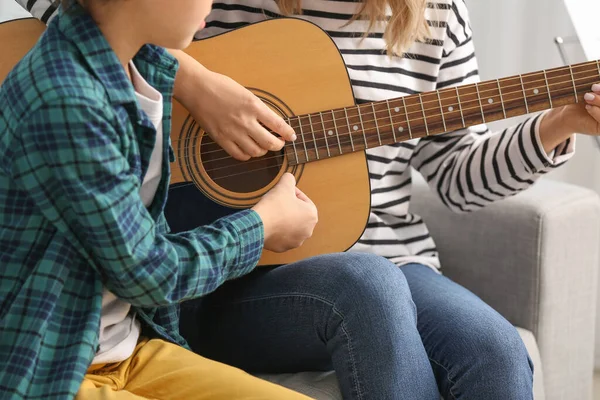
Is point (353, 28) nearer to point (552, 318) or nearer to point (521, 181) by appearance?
point (521, 181)

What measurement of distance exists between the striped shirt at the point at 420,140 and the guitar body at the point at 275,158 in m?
0.09

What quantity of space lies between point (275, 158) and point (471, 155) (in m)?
0.39

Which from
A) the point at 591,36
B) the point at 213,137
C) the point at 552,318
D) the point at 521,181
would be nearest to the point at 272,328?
the point at 213,137

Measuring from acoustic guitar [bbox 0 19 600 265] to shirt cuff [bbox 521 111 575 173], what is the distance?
0.22ft

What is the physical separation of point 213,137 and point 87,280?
37cm

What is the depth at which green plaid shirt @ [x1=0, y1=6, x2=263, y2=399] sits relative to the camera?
806 millimetres

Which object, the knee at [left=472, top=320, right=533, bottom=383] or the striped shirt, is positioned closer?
the knee at [left=472, top=320, right=533, bottom=383]

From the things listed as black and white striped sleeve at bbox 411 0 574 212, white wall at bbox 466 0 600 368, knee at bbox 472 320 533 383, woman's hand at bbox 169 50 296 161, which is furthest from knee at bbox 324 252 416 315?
white wall at bbox 466 0 600 368

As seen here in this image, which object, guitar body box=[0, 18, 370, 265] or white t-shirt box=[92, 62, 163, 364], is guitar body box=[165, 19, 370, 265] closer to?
guitar body box=[0, 18, 370, 265]

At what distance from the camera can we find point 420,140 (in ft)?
4.79

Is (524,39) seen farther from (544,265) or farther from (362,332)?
(362,332)

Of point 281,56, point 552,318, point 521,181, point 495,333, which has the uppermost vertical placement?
point 281,56

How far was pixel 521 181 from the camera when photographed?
137cm

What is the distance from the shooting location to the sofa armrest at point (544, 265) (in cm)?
150
